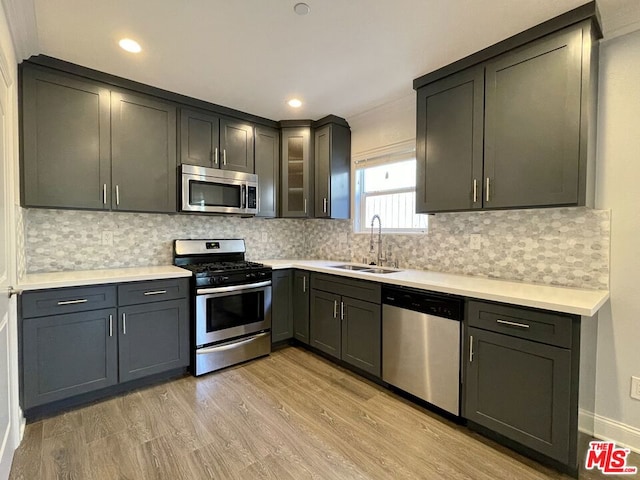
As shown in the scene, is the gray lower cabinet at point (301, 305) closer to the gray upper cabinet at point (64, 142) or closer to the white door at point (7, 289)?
the gray upper cabinet at point (64, 142)

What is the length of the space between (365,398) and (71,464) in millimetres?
1813

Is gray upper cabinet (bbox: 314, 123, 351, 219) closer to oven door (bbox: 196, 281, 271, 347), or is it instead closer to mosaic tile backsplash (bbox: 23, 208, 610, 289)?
mosaic tile backsplash (bbox: 23, 208, 610, 289)

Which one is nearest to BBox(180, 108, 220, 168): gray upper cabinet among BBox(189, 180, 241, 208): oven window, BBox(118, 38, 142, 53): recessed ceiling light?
BBox(189, 180, 241, 208): oven window

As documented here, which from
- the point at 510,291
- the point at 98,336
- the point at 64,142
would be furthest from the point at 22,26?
the point at 510,291

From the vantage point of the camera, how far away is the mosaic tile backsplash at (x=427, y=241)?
6.81ft

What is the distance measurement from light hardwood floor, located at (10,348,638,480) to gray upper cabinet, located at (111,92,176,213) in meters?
1.56

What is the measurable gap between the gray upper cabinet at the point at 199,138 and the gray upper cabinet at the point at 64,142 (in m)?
0.59

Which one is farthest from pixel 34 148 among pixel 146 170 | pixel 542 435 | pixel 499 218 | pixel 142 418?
pixel 542 435

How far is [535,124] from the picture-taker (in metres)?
1.98

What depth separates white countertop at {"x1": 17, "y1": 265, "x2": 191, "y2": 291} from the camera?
6.84 feet

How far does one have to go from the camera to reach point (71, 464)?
67.8 inches

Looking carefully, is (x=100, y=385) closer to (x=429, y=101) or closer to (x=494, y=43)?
(x=429, y=101)

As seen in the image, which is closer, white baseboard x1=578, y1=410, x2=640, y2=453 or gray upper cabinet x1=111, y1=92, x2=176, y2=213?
white baseboard x1=578, y1=410, x2=640, y2=453

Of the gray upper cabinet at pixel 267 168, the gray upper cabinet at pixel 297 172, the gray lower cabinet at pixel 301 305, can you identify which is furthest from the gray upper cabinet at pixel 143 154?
the gray lower cabinet at pixel 301 305
